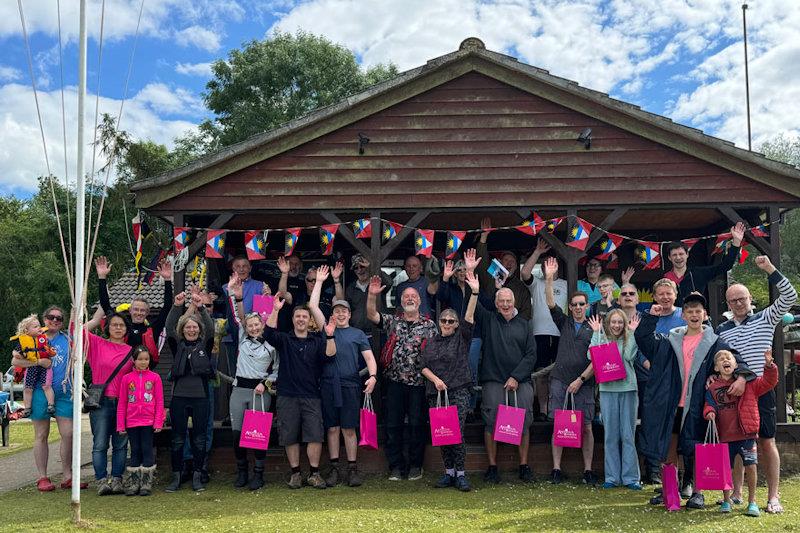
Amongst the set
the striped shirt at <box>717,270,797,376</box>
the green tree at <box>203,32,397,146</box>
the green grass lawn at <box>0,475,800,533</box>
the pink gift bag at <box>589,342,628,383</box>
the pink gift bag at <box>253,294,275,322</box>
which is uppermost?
the green tree at <box>203,32,397,146</box>

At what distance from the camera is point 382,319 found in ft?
25.3

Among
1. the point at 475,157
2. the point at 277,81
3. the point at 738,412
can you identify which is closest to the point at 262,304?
the point at 475,157

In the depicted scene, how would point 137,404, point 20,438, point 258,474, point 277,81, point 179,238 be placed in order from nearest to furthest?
1. point 137,404
2. point 258,474
3. point 179,238
4. point 20,438
5. point 277,81

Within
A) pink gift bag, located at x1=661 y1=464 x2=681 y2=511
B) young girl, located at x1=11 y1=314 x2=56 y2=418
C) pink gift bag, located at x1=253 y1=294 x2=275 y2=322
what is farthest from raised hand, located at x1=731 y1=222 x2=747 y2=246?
young girl, located at x1=11 y1=314 x2=56 y2=418

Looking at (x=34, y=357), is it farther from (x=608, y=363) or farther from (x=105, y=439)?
(x=608, y=363)

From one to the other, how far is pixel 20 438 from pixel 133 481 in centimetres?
901

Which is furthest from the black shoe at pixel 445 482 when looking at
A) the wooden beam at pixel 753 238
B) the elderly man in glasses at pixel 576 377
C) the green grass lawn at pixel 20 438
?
the green grass lawn at pixel 20 438

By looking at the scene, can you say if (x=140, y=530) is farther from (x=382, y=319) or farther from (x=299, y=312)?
(x=382, y=319)

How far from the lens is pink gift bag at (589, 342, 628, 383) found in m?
6.49

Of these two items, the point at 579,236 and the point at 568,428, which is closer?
the point at 568,428

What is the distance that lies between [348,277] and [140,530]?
592cm

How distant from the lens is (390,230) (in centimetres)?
828

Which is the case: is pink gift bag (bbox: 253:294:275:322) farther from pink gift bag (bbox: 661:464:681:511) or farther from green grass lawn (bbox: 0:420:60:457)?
Answer: green grass lawn (bbox: 0:420:60:457)

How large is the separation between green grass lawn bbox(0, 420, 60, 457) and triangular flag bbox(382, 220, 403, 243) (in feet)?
24.5
